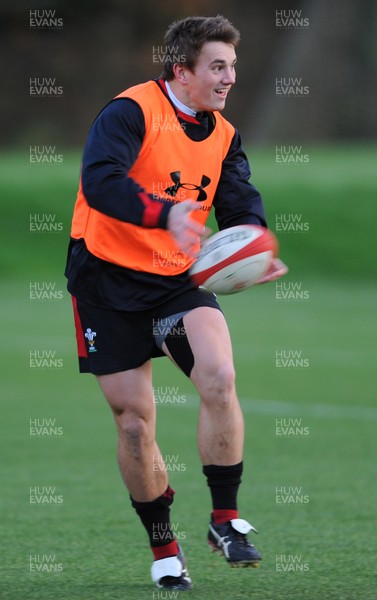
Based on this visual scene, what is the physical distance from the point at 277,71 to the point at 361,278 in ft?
45.5

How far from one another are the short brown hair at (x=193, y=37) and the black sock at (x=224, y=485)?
4.90 feet

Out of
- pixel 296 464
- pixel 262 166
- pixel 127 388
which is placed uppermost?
pixel 262 166

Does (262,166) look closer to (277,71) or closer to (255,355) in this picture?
(255,355)

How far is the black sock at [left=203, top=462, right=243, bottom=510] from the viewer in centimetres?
478

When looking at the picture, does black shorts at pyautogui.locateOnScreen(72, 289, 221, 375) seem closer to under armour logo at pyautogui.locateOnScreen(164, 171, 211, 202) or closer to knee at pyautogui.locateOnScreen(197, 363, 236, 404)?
knee at pyautogui.locateOnScreen(197, 363, 236, 404)

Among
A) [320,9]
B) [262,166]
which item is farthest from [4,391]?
[320,9]

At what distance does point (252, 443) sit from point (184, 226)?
3827 mm

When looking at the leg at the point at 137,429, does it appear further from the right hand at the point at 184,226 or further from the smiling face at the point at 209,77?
the smiling face at the point at 209,77

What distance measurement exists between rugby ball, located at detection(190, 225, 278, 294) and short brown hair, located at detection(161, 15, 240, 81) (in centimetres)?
66

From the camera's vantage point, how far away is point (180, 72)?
4918 mm

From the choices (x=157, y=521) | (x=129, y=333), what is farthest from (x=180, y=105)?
(x=157, y=521)

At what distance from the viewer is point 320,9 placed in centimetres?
→ 2725

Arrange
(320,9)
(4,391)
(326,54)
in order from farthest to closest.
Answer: (320,9) < (326,54) < (4,391)

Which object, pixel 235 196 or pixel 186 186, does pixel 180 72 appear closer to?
pixel 186 186
